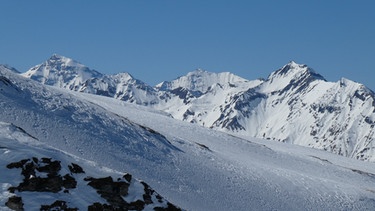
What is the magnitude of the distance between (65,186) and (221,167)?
34201mm

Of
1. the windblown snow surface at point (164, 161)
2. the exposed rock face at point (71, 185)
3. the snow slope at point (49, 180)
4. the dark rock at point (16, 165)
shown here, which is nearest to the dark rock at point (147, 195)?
the exposed rock face at point (71, 185)

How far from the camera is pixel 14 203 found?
27.7m

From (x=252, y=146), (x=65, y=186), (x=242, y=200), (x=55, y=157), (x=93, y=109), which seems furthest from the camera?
(x=252, y=146)

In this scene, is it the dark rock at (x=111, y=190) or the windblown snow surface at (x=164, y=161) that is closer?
the dark rock at (x=111, y=190)

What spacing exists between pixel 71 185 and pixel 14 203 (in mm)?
3856

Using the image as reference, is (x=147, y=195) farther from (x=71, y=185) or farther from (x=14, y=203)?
(x=14, y=203)

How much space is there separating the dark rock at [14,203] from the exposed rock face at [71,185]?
7 cm

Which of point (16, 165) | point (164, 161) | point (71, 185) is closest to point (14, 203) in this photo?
point (16, 165)

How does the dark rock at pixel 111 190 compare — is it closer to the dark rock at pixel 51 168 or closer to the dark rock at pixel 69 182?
the dark rock at pixel 69 182

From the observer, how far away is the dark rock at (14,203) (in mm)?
27578

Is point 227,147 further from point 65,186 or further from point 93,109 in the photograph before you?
point 65,186

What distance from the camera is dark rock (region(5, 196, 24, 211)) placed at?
2758cm

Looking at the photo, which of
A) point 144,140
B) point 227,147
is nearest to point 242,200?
point 144,140

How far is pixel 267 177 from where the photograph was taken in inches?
2504
